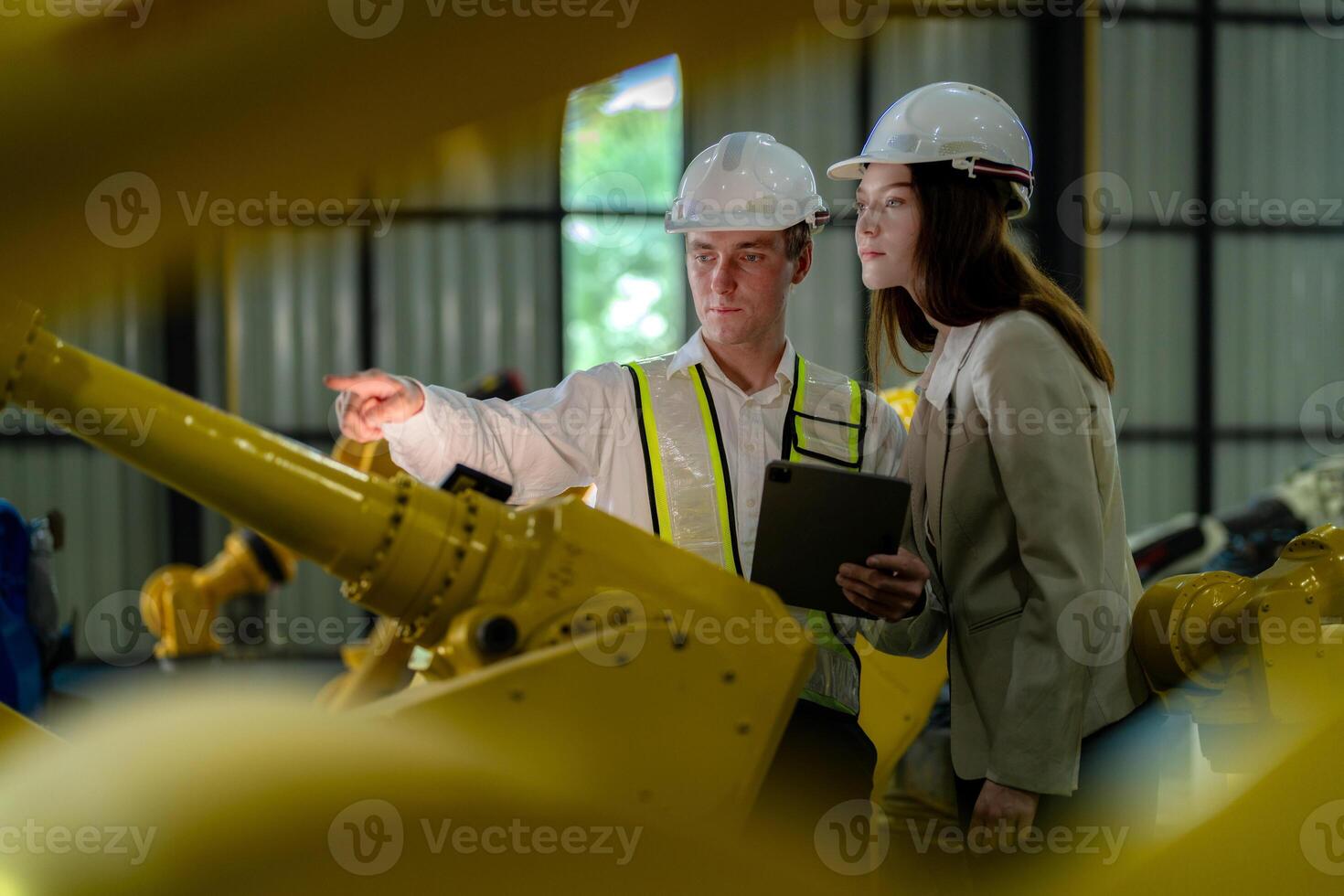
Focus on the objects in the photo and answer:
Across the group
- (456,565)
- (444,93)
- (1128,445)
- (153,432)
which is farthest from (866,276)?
(1128,445)

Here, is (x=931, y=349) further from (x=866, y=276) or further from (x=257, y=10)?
(x=257, y=10)

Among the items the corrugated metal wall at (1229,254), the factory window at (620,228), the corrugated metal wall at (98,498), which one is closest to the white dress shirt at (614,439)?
the factory window at (620,228)

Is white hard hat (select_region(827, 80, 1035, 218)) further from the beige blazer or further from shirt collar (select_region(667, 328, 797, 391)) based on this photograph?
Answer: shirt collar (select_region(667, 328, 797, 391))

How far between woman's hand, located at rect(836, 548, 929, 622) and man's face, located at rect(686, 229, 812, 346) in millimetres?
646

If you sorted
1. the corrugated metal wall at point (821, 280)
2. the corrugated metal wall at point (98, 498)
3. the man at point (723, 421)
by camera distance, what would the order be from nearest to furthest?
the man at point (723, 421), the corrugated metal wall at point (98, 498), the corrugated metal wall at point (821, 280)

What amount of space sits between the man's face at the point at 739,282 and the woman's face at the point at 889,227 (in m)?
0.28

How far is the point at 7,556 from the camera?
3.84 m

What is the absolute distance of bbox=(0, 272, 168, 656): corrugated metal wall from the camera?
965 cm

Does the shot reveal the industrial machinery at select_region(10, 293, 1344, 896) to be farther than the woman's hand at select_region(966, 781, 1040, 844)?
No

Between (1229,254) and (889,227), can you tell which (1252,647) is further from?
(1229,254)

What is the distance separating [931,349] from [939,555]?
504mm

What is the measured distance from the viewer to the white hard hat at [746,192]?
2523mm

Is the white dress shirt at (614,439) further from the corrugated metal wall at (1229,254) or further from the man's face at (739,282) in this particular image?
the corrugated metal wall at (1229,254)

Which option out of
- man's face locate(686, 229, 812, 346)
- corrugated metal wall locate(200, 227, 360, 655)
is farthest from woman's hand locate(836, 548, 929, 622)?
corrugated metal wall locate(200, 227, 360, 655)
